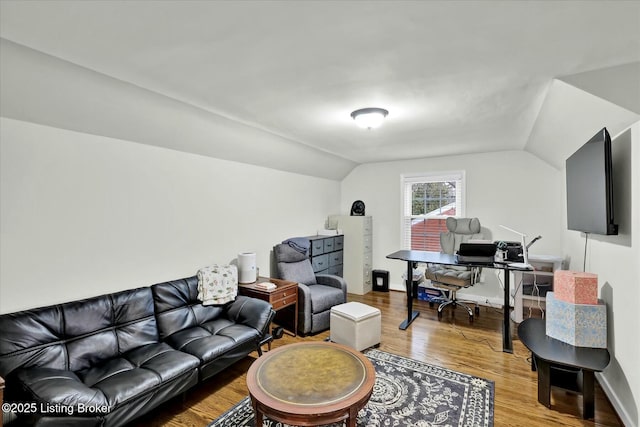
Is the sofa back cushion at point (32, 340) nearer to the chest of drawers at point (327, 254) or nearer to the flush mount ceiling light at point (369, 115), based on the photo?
the flush mount ceiling light at point (369, 115)

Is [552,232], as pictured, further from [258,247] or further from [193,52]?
[193,52]

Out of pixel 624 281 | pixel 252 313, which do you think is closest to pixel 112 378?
pixel 252 313

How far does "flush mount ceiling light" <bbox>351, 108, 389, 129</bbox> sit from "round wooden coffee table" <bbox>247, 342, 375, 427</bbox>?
79.8 inches

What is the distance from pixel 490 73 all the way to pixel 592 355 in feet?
7.30

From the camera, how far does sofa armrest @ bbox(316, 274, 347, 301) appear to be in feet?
13.9

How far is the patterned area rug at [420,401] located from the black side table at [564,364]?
1.41 feet

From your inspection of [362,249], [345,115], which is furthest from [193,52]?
[362,249]

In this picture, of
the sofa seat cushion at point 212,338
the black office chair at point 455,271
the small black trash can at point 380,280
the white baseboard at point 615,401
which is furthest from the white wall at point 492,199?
the sofa seat cushion at point 212,338

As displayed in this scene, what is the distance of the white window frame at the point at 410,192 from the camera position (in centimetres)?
505

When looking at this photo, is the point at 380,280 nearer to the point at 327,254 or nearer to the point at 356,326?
the point at 327,254

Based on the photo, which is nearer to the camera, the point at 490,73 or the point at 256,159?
the point at 490,73

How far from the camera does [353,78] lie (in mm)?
2129

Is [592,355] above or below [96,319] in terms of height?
below

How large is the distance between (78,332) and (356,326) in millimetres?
2419
